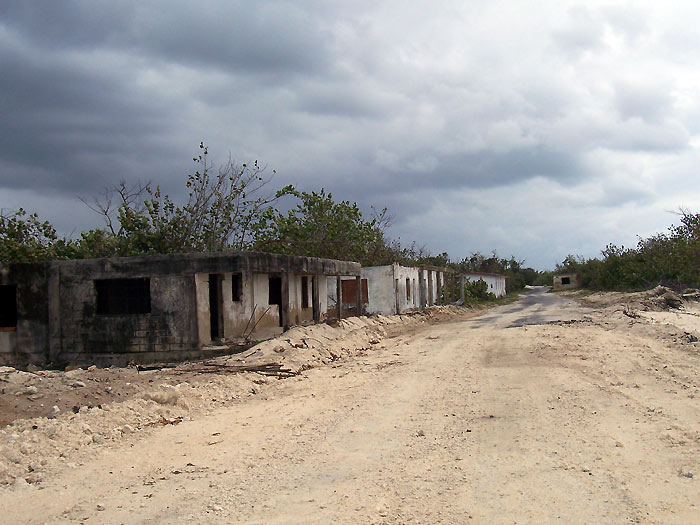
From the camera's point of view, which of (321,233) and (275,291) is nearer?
(275,291)

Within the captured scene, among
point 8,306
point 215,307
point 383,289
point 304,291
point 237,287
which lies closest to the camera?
point 215,307

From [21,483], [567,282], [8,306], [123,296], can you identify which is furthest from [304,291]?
[567,282]

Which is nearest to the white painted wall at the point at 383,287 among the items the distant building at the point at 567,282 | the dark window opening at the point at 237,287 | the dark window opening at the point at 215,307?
the dark window opening at the point at 237,287

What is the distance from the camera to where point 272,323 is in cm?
2023

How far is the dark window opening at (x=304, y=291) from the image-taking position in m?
23.7

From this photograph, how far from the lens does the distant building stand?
77500 millimetres

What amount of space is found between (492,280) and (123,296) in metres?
48.3

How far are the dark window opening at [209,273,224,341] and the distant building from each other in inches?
2686

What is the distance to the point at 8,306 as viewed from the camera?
1864 cm

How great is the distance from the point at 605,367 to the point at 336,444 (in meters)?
7.51

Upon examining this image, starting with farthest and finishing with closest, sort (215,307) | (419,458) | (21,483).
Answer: (215,307), (419,458), (21,483)

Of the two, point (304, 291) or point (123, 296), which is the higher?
point (123, 296)

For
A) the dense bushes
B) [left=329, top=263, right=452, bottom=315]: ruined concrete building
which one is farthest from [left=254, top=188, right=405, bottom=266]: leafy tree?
the dense bushes

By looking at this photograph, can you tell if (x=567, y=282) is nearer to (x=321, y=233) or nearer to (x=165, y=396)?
(x=321, y=233)
